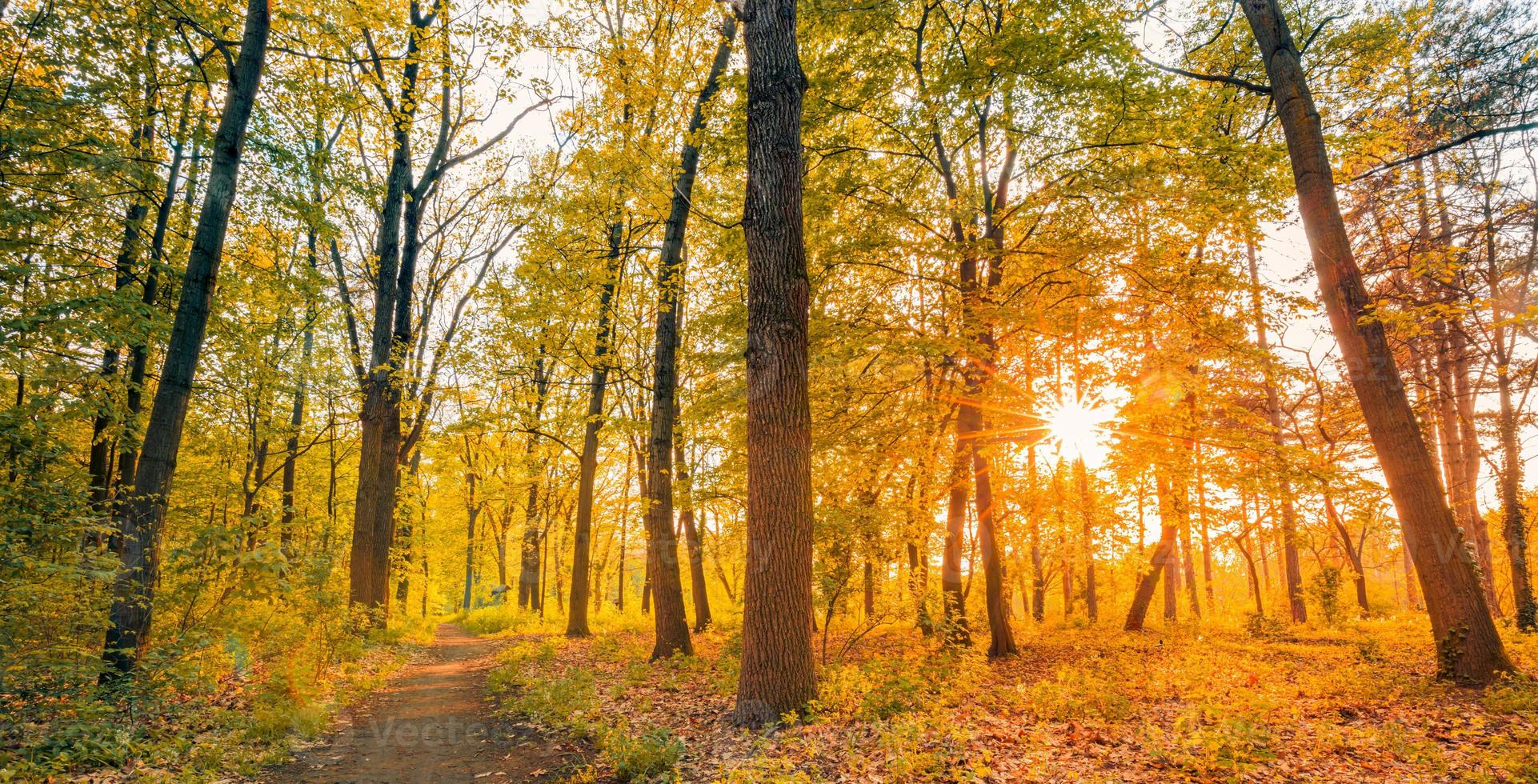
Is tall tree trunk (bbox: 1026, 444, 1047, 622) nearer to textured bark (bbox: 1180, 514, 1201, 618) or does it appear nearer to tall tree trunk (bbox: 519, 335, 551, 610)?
textured bark (bbox: 1180, 514, 1201, 618)

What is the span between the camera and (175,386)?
7500mm

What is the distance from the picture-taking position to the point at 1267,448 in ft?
31.7

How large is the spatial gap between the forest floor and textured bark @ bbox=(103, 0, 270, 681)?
14.6ft

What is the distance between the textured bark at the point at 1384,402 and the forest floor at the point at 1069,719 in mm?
599

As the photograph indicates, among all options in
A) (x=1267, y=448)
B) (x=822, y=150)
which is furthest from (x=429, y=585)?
(x=1267, y=448)

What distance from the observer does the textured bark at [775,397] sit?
Result: 6.23m

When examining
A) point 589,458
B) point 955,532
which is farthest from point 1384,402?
point 589,458

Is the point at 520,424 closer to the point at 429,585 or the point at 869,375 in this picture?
the point at 869,375

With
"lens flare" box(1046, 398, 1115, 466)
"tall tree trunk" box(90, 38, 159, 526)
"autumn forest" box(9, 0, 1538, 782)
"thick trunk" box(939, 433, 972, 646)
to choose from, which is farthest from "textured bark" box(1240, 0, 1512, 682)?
"tall tree trunk" box(90, 38, 159, 526)

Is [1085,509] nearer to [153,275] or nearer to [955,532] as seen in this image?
[955,532]

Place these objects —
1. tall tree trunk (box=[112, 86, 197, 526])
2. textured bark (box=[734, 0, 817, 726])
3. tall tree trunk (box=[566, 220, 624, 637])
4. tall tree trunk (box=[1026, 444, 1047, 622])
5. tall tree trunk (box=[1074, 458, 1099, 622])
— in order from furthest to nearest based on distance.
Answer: tall tree trunk (box=[566, 220, 624, 637]) → tall tree trunk (box=[1074, 458, 1099, 622]) → tall tree trunk (box=[1026, 444, 1047, 622]) → tall tree trunk (box=[112, 86, 197, 526]) → textured bark (box=[734, 0, 817, 726])

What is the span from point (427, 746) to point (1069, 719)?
23.7 feet

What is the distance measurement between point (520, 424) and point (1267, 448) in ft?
51.9

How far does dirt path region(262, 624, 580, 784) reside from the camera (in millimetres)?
6109
